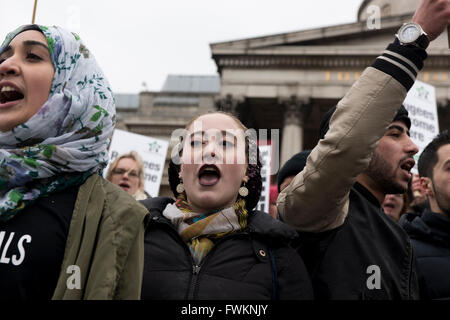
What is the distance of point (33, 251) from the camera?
66.1 inches

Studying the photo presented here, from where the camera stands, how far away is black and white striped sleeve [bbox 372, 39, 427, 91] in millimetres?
1874

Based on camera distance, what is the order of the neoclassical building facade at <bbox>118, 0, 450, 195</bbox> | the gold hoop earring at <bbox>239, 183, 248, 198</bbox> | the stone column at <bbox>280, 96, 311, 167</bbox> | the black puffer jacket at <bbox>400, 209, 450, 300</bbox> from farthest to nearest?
the neoclassical building facade at <bbox>118, 0, 450, 195</bbox> < the stone column at <bbox>280, 96, 311, 167</bbox> < the black puffer jacket at <bbox>400, 209, 450, 300</bbox> < the gold hoop earring at <bbox>239, 183, 248, 198</bbox>

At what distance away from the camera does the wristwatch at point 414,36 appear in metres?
1.92

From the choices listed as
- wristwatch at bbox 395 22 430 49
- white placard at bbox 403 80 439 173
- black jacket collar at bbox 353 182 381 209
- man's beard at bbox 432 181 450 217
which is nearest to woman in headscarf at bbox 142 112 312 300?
black jacket collar at bbox 353 182 381 209

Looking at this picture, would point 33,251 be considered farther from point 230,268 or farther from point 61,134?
point 230,268

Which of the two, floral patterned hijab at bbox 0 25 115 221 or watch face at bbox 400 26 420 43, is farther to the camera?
watch face at bbox 400 26 420 43

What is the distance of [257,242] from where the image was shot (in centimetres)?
202

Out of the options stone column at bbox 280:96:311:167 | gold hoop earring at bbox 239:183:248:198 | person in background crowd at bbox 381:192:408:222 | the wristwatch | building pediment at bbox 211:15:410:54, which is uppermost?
building pediment at bbox 211:15:410:54

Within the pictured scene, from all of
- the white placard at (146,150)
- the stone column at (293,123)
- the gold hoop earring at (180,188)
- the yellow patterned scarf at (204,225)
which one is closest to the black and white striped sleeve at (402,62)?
the yellow patterned scarf at (204,225)

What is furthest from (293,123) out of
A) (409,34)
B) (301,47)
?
(409,34)

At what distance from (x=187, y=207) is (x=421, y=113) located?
5.63 m

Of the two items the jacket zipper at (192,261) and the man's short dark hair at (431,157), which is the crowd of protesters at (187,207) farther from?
the man's short dark hair at (431,157)

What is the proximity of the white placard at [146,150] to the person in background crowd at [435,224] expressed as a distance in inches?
212

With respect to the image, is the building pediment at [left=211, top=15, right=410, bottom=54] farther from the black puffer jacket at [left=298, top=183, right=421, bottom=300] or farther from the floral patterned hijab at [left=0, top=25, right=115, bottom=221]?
the floral patterned hijab at [left=0, top=25, right=115, bottom=221]
